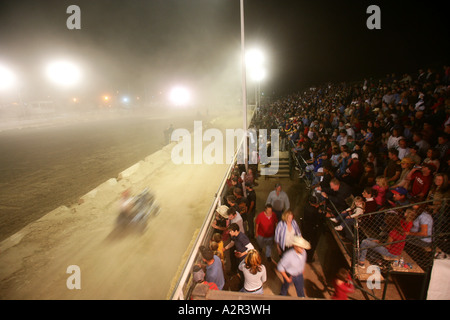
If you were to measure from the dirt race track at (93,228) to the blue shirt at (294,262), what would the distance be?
278 cm

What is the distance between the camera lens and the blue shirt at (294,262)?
12.3ft

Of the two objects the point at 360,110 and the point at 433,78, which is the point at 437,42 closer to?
the point at 433,78

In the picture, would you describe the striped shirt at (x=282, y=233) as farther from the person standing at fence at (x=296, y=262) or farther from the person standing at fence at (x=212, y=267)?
the person standing at fence at (x=212, y=267)

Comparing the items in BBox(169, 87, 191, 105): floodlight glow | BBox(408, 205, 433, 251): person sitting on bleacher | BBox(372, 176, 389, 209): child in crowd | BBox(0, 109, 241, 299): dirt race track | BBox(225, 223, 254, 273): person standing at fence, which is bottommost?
BBox(0, 109, 241, 299): dirt race track

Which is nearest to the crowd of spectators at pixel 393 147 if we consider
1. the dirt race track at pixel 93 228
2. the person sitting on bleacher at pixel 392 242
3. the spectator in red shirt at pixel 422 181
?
the spectator in red shirt at pixel 422 181

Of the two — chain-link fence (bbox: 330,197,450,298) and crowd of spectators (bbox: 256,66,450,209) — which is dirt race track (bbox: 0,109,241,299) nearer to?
chain-link fence (bbox: 330,197,450,298)

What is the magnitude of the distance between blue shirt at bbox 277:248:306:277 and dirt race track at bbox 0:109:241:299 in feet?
9.12

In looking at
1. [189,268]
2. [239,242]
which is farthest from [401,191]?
[189,268]

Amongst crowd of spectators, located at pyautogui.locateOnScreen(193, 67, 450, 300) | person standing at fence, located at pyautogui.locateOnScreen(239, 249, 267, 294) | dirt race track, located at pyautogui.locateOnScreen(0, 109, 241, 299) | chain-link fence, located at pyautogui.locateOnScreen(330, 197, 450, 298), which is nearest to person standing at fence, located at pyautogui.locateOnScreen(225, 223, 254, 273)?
crowd of spectators, located at pyautogui.locateOnScreen(193, 67, 450, 300)

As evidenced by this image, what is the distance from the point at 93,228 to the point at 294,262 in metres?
6.56

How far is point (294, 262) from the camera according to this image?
12.4 feet

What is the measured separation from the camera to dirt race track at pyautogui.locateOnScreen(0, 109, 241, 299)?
5.08 metres

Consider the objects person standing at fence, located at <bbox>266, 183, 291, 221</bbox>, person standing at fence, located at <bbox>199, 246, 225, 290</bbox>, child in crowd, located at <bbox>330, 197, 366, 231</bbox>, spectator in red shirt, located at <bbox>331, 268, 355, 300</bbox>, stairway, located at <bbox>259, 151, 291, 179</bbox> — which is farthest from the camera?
stairway, located at <bbox>259, 151, 291, 179</bbox>
